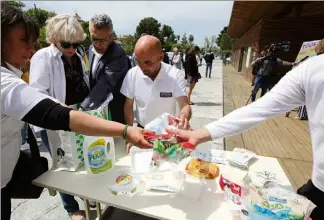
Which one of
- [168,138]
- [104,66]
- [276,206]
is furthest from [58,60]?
[276,206]

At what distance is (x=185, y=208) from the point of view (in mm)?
1178

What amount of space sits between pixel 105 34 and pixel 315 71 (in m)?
1.57

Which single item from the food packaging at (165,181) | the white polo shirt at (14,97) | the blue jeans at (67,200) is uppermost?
the white polo shirt at (14,97)

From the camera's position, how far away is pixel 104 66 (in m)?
2.00

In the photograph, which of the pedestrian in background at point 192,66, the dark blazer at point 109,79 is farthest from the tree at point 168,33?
the dark blazer at point 109,79

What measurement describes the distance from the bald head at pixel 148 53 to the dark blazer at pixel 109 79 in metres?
0.33

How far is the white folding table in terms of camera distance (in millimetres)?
1145

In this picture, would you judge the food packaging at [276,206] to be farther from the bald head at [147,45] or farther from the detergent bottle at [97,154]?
the bald head at [147,45]

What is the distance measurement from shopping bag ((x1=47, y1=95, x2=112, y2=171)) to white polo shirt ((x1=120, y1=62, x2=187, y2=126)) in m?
0.54

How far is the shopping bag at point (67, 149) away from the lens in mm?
1401

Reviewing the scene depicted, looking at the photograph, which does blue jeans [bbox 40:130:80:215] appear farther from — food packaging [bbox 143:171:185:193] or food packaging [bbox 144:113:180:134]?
food packaging [bbox 144:113:180:134]

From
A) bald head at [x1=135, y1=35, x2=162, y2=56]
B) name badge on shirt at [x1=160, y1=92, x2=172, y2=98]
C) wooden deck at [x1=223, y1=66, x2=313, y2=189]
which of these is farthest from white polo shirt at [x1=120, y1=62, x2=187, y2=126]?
wooden deck at [x1=223, y1=66, x2=313, y2=189]

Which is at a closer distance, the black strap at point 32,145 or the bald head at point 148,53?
the black strap at point 32,145

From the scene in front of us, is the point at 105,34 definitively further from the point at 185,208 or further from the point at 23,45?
the point at 185,208
